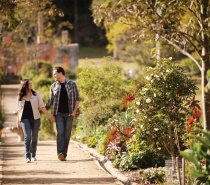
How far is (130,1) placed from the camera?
53.4 ft

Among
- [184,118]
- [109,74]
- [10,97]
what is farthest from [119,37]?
[184,118]

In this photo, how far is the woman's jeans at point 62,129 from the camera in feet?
48.1

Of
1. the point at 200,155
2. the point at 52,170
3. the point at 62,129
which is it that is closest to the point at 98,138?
the point at 62,129

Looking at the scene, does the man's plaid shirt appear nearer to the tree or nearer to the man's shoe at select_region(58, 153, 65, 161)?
the man's shoe at select_region(58, 153, 65, 161)

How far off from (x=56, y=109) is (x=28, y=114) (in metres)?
0.54

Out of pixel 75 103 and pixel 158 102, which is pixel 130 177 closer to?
pixel 158 102

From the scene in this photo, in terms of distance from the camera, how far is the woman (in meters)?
14.5

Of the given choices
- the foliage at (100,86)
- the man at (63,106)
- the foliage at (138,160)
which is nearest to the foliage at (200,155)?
the foliage at (138,160)

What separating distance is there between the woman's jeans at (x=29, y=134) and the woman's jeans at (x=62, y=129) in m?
0.42

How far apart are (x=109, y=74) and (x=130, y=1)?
5.63 metres

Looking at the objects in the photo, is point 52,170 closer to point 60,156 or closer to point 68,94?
point 60,156

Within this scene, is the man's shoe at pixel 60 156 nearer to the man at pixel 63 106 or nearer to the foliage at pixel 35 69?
the man at pixel 63 106

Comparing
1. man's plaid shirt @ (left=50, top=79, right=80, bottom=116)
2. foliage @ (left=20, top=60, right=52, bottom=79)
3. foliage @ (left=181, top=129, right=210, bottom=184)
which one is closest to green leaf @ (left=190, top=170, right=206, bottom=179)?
foliage @ (left=181, top=129, right=210, bottom=184)

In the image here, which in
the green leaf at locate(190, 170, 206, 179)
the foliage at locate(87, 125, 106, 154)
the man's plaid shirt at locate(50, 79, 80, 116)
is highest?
the man's plaid shirt at locate(50, 79, 80, 116)
